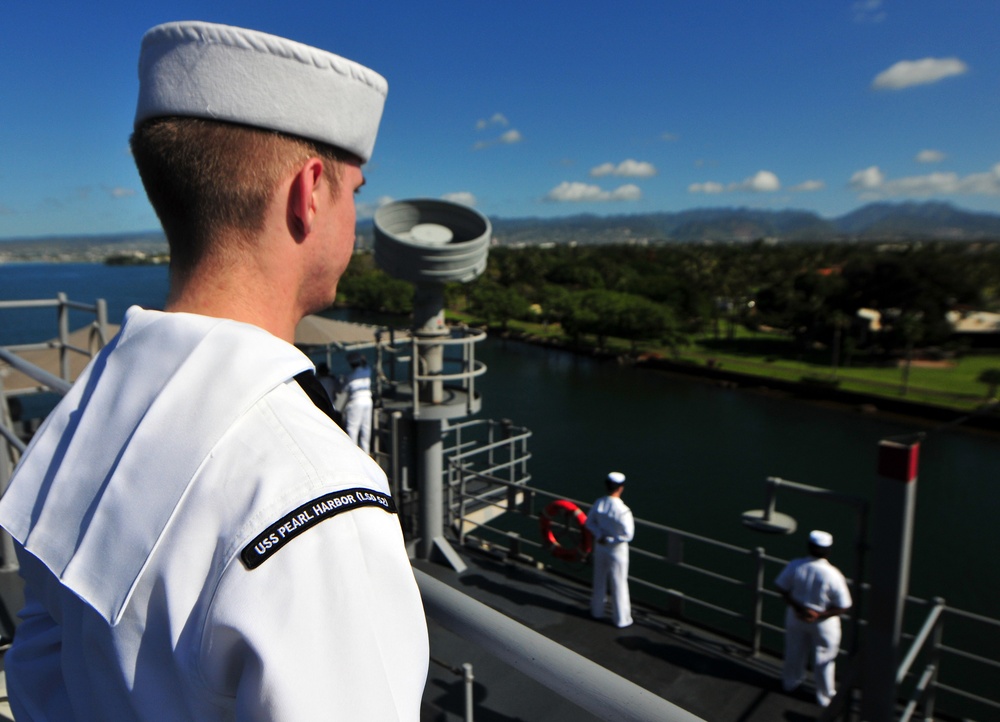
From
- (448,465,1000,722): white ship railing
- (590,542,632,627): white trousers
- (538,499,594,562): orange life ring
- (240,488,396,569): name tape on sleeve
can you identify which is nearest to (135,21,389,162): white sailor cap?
(240,488,396,569): name tape on sleeve

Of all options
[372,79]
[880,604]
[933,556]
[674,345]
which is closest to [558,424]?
[933,556]

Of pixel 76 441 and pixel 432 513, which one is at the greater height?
pixel 76 441

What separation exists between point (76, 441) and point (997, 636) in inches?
768

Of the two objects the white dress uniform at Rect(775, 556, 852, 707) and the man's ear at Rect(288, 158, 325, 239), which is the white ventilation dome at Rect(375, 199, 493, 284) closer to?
the white dress uniform at Rect(775, 556, 852, 707)

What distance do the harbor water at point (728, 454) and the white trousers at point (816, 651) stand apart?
46.7ft

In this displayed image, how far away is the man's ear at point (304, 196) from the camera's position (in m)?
0.72

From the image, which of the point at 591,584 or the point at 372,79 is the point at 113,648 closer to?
the point at 372,79

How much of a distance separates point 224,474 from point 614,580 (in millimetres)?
6368

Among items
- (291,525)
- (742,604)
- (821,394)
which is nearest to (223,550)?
(291,525)

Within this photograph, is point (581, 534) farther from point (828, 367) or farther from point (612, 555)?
point (828, 367)

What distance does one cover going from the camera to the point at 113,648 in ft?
1.76

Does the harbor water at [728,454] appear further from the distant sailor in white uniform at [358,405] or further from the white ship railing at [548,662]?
the white ship railing at [548,662]

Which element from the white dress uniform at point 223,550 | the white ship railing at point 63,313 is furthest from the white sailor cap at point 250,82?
the white ship railing at point 63,313

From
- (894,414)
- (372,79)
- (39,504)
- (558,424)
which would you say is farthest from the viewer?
(894,414)
